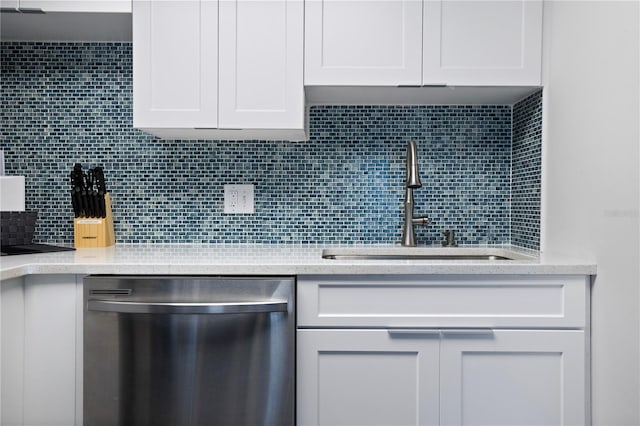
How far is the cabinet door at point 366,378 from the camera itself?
5.36 feet

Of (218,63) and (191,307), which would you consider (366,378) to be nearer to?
(191,307)

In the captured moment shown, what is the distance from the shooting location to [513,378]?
5.37ft

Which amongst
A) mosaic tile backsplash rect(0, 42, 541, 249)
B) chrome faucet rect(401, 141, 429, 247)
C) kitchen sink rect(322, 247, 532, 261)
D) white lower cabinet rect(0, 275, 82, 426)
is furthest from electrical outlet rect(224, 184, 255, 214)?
white lower cabinet rect(0, 275, 82, 426)

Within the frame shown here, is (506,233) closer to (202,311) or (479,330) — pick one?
(479,330)

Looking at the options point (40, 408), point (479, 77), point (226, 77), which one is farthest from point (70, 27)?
point (479, 77)

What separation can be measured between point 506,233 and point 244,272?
1212mm

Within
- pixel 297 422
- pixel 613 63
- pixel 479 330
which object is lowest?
pixel 297 422

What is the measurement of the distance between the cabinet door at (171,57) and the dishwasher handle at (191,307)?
677 millimetres

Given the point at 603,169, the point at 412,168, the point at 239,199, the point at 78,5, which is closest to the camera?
the point at 603,169

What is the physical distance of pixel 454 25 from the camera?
1932 mm

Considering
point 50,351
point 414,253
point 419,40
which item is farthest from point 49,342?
point 419,40

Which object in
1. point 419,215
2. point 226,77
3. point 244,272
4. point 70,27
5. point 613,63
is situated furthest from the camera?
point 419,215

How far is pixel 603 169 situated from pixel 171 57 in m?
1.46

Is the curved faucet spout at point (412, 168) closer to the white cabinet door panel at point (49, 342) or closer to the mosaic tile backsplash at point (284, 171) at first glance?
the mosaic tile backsplash at point (284, 171)
